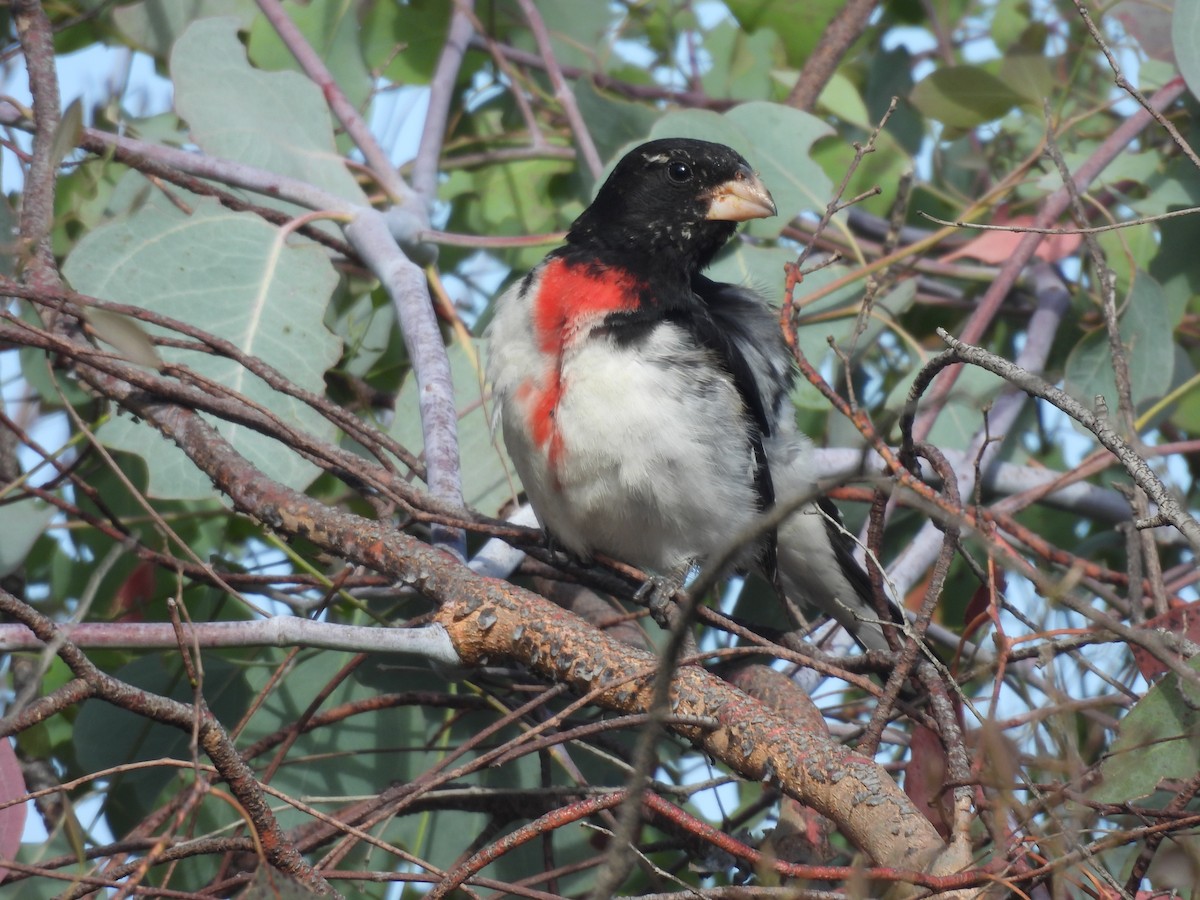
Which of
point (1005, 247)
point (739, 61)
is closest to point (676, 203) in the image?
point (1005, 247)

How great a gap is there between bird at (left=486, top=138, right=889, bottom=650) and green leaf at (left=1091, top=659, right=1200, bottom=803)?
956 millimetres

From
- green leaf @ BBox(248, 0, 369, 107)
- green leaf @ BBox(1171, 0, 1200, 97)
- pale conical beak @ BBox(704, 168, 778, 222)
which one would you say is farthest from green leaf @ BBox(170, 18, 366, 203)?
green leaf @ BBox(1171, 0, 1200, 97)

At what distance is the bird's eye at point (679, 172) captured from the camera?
3.45 metres

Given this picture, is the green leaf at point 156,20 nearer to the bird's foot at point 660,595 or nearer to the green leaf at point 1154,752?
the bird's foot at point 660,595

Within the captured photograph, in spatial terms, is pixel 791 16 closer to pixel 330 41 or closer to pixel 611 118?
pixel 611 118

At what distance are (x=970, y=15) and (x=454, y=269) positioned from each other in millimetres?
2581

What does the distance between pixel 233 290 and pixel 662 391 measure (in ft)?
3.78

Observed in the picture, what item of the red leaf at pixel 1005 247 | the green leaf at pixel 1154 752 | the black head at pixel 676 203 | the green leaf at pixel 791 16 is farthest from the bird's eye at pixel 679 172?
the green leaf at pixel 1154 752

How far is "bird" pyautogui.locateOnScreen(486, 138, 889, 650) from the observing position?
9.87ft

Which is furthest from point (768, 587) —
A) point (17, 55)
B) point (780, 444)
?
point (17, 55)

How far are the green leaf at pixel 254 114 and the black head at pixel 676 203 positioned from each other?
0.73 metres

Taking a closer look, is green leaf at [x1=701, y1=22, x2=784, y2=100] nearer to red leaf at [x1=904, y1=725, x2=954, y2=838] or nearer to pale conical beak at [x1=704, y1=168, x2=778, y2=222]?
pale conical beak at [x1=704, y1=168, x2=778, y2=222]

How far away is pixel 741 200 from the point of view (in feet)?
11.1

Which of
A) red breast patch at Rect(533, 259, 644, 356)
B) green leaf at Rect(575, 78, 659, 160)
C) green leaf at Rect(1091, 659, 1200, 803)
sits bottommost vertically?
green leaf at Rect(1091, 659, 1200, 803)
